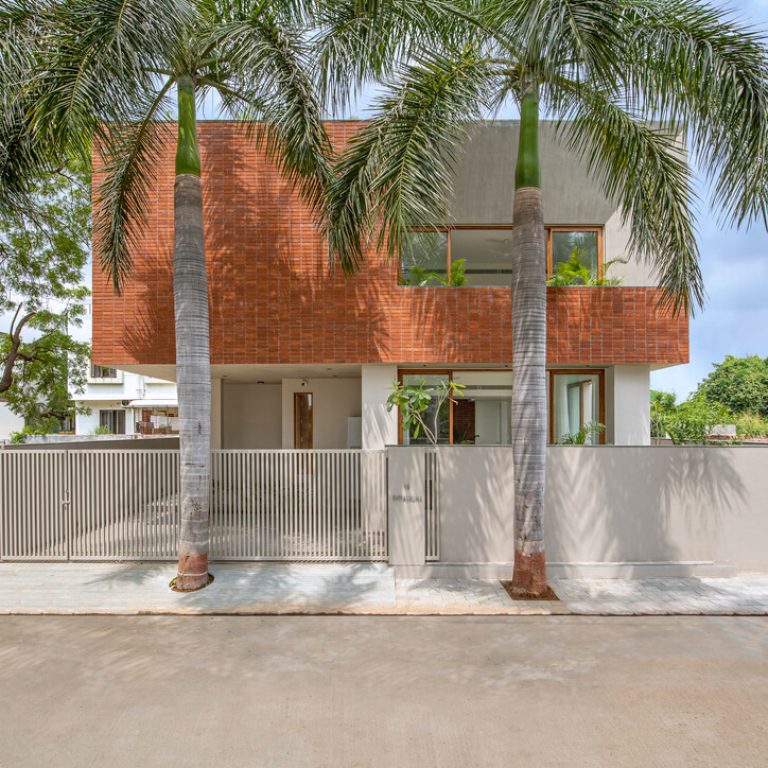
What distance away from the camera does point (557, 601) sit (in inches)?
266

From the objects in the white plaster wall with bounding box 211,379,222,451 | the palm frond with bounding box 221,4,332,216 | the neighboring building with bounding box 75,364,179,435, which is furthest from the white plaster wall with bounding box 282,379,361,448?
the neighboring building with bounding box 75,364,179,435

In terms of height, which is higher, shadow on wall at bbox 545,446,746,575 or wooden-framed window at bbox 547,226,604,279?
wooden-framed window at bbox 547,226,604,279

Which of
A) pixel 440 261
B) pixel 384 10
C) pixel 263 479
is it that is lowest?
pixel 263 479

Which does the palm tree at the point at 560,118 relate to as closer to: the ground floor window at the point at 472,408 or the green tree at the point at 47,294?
the ground floor window at the point at 472,408

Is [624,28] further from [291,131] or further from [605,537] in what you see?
[605,537]

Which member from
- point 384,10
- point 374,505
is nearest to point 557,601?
point 374,505

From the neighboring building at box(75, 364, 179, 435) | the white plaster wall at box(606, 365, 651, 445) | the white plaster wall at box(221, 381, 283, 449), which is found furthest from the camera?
the neighboring building at box(75, 364, 179, 435)

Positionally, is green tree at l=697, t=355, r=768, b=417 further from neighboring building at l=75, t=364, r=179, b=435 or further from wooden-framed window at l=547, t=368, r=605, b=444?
wooden-framed window at l=547, t=368, r=605, b=444

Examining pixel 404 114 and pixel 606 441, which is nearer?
pixel 404 114

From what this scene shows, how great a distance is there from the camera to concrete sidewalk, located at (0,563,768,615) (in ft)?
21.3

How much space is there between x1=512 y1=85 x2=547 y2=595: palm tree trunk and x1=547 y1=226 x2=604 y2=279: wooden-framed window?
4.23 meters

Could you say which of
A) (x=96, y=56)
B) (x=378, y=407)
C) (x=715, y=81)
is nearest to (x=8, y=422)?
(x=378, y=407)

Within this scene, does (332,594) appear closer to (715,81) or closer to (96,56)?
(96,56)

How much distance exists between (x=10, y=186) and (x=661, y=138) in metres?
9.00
